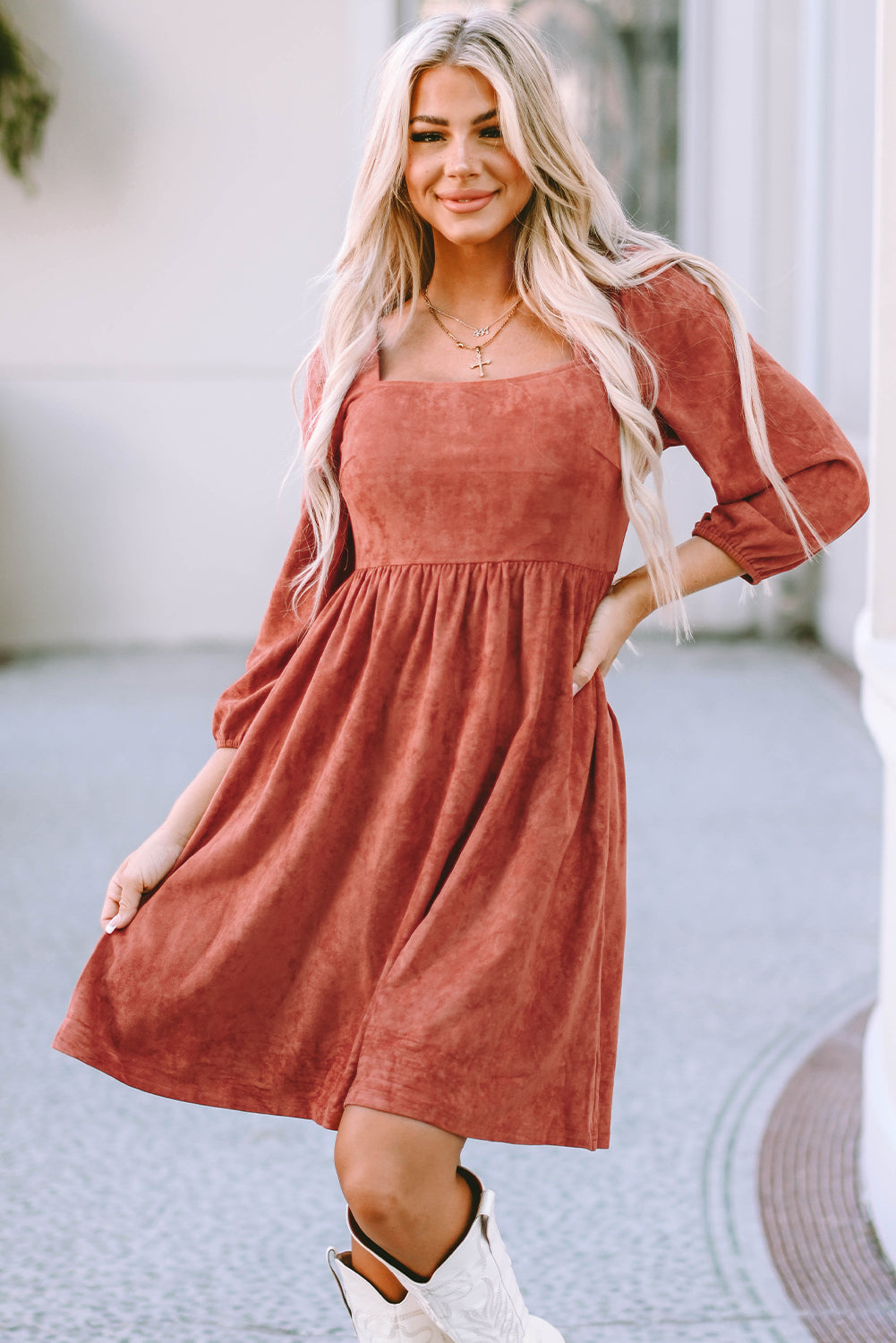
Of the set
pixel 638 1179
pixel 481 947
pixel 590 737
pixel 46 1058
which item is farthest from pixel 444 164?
pixel 46 1058

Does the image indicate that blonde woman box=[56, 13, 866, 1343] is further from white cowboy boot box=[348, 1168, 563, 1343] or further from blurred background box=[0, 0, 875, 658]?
blurred background box=[0, 0, 875, 658]

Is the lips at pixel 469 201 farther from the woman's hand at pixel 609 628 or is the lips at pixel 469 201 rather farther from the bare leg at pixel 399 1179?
the bare leg at pixel 399 1179

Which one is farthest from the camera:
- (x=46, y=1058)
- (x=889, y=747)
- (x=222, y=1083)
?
(x=46, y=1058)

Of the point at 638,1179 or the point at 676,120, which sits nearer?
the point at 638,1179

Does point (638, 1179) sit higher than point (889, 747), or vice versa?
→ point (889, 747)

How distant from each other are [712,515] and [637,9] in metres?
6.34

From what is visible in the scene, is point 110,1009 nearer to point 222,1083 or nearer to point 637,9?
point 222,1083

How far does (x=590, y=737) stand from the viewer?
1669 millimetres

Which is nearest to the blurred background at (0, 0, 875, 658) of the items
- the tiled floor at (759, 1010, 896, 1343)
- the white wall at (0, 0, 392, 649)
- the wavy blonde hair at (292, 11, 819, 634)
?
the white wall at (0, 0, 392, 649)

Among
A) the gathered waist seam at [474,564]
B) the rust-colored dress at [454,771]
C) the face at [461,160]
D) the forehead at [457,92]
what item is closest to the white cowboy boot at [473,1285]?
the rust-colored dress at [454,771]

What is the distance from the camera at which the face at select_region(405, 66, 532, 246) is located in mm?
1681

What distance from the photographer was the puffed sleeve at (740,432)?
1676 mm

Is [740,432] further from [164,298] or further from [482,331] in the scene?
[164,298]

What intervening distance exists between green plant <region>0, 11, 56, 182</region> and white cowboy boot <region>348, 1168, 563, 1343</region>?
6453 mm
